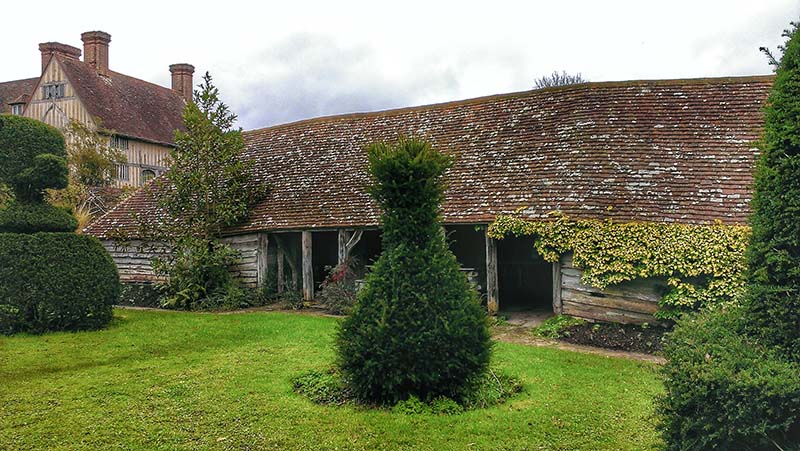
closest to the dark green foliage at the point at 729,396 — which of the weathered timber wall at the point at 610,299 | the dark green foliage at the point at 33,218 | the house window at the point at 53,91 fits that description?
the weathered timber wall at the point at 610,299

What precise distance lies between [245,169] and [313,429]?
12144 millimetres

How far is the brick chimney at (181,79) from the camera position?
41.5 m

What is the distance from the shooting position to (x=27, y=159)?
443 inches

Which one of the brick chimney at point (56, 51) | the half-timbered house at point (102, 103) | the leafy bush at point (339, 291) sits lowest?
the leafy bush at point (339, 291)

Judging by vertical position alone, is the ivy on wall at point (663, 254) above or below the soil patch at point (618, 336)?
above

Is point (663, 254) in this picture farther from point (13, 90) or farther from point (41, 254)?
point (13, 90)

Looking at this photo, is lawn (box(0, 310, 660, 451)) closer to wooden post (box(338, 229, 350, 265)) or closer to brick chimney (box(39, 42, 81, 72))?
wooden post (box(338, 229, 350, 265))

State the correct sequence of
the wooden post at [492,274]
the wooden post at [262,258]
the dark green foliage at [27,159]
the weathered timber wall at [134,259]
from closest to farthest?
1. the dark green foliage at [27,159]
2. the wooden post at [492,274]
3. the wooden post at [262,258]
4. the weathered timber wall at [134,259]

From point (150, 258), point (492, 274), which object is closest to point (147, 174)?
point (150, 258)

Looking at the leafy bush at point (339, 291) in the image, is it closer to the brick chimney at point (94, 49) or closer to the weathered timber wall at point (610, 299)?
the weathered timber wall at point (610, 299)

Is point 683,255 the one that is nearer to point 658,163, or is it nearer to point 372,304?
point 658,163

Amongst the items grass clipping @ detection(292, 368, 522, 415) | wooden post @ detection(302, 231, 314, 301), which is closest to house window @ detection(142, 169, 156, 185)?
wooden post @ detection(302, 231, 314, 301)

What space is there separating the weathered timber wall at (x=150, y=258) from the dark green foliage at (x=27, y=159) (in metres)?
4.51

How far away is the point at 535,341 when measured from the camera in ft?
33.7
